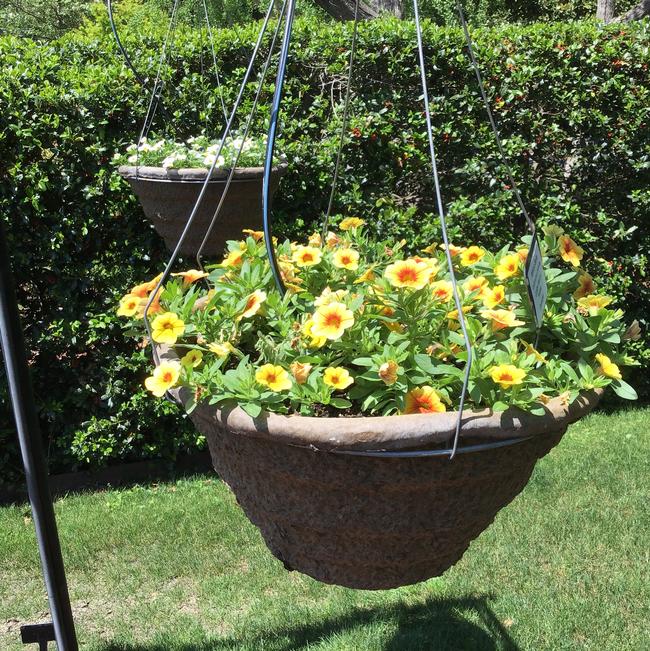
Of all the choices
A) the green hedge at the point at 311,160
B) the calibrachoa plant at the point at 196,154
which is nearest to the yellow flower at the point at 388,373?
the calibrachoa plant at the point at 196,154

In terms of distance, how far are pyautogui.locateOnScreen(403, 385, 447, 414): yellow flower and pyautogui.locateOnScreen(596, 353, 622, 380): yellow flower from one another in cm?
32

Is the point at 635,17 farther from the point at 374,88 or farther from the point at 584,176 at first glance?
the point at 374,88

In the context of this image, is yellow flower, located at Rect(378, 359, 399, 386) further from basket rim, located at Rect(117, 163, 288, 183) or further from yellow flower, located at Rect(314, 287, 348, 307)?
basket rim, located at Rect(117, 163, 288, 183)

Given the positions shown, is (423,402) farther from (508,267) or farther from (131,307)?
(131,307)

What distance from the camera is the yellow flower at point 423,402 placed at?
128 centimetres

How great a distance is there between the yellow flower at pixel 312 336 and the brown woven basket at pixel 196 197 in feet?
5.35

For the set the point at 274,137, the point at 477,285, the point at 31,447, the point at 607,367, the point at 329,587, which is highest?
the point at 274,137

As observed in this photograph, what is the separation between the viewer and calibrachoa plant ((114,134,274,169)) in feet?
9.98

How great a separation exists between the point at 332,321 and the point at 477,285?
35cm

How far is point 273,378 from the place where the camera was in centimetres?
130

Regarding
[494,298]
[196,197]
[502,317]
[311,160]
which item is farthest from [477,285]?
[311,160]

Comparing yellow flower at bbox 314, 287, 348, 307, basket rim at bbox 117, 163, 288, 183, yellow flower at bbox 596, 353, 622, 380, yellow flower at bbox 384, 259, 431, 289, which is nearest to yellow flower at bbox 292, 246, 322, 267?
yellow flower at bbox 314, 287, 348, 307

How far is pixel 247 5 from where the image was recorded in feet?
37.5

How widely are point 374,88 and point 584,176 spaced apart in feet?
4.36
